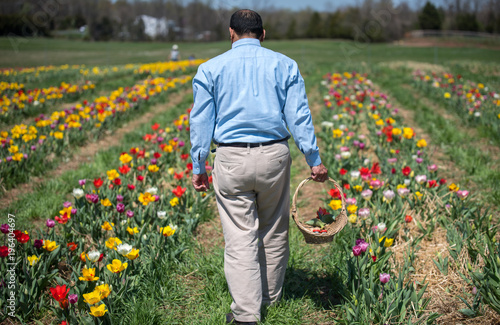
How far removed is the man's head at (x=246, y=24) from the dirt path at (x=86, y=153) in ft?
11.6

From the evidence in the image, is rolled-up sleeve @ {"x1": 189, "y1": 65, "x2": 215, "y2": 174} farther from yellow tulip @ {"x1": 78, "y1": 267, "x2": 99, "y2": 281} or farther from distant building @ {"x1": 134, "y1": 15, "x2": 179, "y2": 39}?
distant building @ {"x1": 134, "y1": 15, "x2": 179, "y2": 39}

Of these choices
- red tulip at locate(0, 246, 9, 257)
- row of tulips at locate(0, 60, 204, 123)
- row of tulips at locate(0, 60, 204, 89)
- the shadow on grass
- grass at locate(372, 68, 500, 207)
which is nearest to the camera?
red tulip at locate(0, 246, 9, 257)

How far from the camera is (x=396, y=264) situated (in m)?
3.28

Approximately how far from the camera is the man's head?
2.62 m

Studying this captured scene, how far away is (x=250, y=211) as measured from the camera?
8.77 ft

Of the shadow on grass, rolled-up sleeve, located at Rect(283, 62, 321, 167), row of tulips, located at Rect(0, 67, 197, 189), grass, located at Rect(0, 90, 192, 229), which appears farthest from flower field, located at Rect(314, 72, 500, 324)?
row of tulips, located at Rect(0, 67, 197, 189)

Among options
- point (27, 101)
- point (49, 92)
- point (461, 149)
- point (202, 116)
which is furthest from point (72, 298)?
point (49, 92)

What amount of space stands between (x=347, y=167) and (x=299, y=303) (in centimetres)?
254

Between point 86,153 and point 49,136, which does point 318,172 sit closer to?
point 49,136

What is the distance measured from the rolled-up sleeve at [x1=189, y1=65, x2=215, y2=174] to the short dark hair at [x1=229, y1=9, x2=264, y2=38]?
33 centimetres

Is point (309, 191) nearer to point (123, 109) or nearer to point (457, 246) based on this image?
point (457, 246)

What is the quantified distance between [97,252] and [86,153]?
4221mm

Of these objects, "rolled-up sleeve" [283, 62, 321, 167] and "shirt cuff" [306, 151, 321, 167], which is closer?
"rolled-up sleeve" [283, 62, 321, 167]

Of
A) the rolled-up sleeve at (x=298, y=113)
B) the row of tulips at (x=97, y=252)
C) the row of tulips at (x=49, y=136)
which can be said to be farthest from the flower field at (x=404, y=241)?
the row of tulips at (x=49, y=136)
